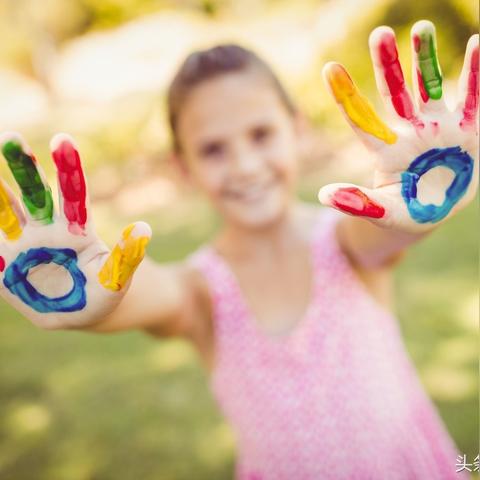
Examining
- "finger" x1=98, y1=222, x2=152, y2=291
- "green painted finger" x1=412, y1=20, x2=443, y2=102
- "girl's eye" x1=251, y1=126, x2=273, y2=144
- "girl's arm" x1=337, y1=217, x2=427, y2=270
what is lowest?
"girl's arm" x1=337, y1=217, x2=427, y2=270

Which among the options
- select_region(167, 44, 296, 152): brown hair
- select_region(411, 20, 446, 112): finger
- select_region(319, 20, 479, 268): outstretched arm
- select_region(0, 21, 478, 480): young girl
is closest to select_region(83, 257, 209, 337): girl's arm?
select_region(0, 21, 478, 480): young girl

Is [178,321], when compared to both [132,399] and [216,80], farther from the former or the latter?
[132,399]

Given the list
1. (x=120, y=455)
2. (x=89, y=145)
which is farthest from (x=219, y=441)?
(x=89, y=145)

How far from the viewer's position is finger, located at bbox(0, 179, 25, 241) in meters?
0.98

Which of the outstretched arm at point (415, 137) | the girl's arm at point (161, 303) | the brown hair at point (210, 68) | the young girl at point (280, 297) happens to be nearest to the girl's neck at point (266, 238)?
the young girl at point (280, 297)

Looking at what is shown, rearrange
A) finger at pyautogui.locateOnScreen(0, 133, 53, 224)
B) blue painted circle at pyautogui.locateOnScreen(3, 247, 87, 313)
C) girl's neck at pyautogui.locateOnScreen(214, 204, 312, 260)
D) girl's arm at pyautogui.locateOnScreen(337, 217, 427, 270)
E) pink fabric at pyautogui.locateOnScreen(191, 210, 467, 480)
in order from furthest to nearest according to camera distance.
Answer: girl's neck at pyautogui.locateOnScreen(214, 204, 312, 260) → pink fabric at pyautogui.locateOnScreen(191, 210, 467, 480) → girl's arm at pyautogui.locateOnScreen(337, 217, 427, 270) → blue painted circle at pyautogui.locateOnScreen(3, 247, 87, 313) → finger at pyautogui.locateOnScreen(0, 133, 53, 224)

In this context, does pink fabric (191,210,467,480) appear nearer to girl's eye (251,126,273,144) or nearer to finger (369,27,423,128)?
girl's eye (251,126,273,144)

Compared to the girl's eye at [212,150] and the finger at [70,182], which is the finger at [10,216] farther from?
the girl's eye at [212,150]

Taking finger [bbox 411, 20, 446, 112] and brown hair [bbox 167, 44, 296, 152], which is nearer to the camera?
finger [bbox 411, 20, 446, 112]

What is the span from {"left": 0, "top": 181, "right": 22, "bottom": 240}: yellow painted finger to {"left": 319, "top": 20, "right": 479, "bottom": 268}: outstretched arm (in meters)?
0.52

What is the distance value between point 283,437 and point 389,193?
Result: 2.31 feet

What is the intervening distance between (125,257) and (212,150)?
0.59 m

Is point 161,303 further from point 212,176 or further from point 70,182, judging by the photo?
point 70,182

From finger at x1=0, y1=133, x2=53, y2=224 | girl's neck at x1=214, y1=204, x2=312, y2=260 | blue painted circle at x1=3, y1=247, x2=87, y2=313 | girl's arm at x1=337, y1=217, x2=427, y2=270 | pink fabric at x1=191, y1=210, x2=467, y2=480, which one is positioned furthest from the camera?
girl's neck at x1=214, y1=204, x2=312, y2=260
